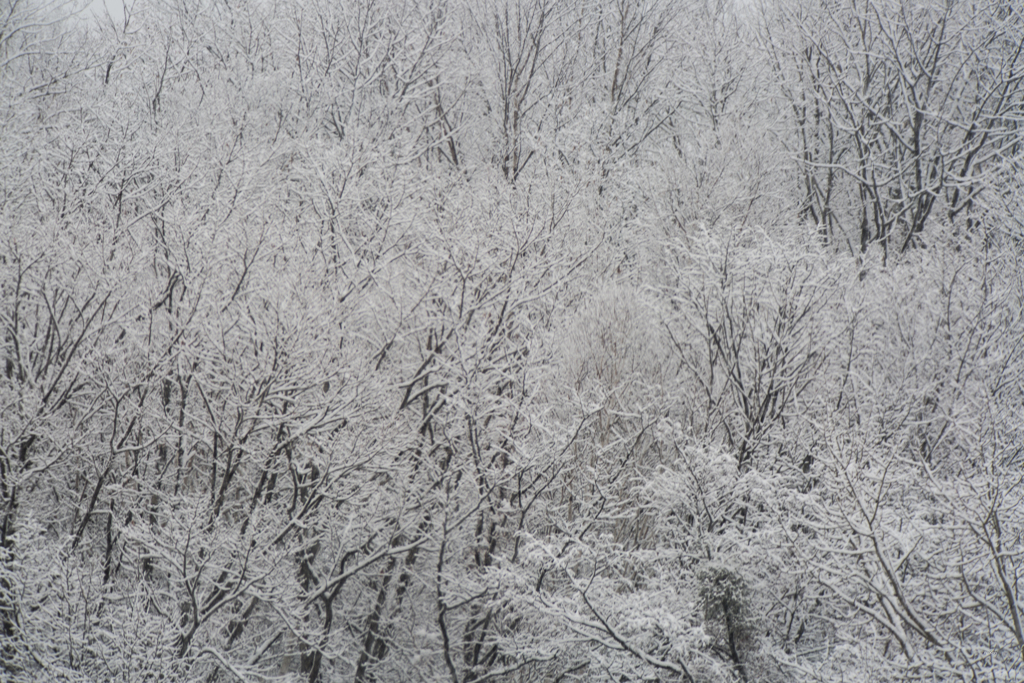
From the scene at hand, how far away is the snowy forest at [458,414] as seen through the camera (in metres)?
10.6

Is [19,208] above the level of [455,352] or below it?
above

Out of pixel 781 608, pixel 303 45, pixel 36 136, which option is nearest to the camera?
pixel 781 608

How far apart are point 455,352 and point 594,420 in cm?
280

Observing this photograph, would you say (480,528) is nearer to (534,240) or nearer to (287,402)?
(287,402)

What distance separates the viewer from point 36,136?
Result: 1598 cm

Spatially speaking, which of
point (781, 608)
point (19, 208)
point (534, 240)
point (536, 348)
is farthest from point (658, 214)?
point (19, 208)

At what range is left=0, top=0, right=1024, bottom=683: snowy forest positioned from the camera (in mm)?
10609

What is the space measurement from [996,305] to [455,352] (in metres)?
10.0

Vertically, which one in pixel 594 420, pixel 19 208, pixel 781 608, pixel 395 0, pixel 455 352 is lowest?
pixel 781 608

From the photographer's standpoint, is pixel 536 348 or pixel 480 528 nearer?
pixel 536 348

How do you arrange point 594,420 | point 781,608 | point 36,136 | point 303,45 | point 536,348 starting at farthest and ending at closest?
point 303,45 < point 36,136 < point 594,420 < point 536,348 < point 781,608

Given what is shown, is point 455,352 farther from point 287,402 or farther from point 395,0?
point 395,0

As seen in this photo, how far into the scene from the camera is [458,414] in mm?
12953

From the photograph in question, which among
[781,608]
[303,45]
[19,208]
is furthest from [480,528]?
[303,45]
